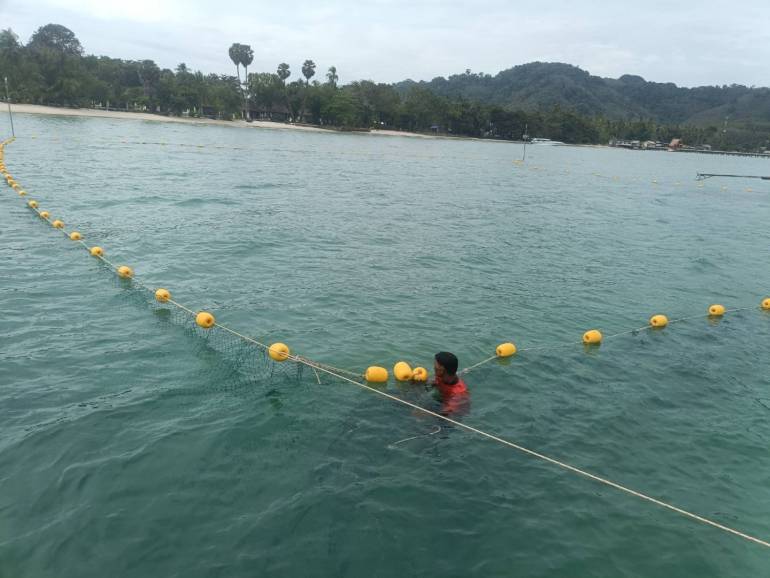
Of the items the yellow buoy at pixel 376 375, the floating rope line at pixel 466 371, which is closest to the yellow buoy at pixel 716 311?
the floating rope line at pixel 466 371

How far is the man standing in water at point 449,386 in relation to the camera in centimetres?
936

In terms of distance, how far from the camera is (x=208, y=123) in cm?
12025

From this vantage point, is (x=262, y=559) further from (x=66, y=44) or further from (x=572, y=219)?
(x=66, y=44)

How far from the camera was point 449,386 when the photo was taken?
9.55 metres

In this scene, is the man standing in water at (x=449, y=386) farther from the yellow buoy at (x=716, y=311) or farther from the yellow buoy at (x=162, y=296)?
the yellow buoy at (x=716, y=311)

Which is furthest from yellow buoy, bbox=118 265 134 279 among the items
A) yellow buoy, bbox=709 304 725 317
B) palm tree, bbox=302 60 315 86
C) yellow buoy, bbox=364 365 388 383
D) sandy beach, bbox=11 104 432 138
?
palm tree, bbox=302 60 315 86

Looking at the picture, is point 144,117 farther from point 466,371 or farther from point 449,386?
point 449,386

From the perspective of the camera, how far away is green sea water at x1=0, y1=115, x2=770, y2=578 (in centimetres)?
670

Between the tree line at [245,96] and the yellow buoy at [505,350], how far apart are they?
119 m

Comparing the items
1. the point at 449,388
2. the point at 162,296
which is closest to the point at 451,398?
the point at 449,388

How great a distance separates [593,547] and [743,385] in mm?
7143

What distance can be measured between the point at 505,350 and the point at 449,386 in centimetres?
301

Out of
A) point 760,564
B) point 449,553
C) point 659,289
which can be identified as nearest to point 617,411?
point 760,564

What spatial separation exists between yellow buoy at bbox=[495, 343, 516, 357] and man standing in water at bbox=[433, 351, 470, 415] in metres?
2.58
